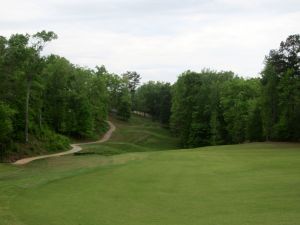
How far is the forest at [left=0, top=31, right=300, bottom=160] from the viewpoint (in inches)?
1999

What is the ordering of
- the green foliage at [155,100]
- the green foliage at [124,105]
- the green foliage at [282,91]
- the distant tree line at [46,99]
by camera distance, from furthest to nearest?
the green foliage at [155,100]
the green foliage at [124,105]
the green foliage at [282,91]
the distant tree line at [46,99]

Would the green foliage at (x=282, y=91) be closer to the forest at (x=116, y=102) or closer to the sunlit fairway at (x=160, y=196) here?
the forest at (x=116, y=102)

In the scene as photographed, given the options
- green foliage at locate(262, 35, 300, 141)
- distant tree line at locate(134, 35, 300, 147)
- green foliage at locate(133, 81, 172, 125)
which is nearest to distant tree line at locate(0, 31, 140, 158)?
green foliage at locate(133, 81, 172, 125)

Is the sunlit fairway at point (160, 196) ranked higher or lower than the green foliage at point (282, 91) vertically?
lower

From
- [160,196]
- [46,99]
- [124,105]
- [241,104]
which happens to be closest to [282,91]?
[241,104]

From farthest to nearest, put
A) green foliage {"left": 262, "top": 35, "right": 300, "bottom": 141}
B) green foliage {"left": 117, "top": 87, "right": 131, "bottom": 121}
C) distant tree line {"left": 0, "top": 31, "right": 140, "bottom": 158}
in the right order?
green foliage {"left": 117, "top": 87, "right": 131, "bottom": 121} < green foliage {"left": 262, "top": 35, "right": 300, "bottom": 141} < distant tree line {"left": 0, "top": 31, "right": 140, "bottom": 158}

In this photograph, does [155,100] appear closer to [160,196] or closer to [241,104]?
[241,104]

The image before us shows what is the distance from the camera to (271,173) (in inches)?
1068

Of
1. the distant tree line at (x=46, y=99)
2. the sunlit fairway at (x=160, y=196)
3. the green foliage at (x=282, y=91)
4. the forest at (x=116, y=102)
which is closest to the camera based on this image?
the sunlit fairway at (x=160, y=196)

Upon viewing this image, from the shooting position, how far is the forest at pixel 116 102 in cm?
5078

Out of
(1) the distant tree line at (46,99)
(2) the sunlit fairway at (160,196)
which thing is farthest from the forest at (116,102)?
(2) the sunlit fairway at (160,196)

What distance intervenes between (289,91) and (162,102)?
6998 cm

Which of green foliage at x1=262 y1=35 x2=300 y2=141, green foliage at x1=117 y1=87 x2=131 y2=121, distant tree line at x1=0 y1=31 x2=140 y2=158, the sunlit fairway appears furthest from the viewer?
green foliage at x1=117 y1=87 x2=131 y2=121

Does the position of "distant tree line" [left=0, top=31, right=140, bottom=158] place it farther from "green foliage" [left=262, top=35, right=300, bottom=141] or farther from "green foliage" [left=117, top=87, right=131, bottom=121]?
"green foliage" [left=262, top=35, right=300, bottom=141]
